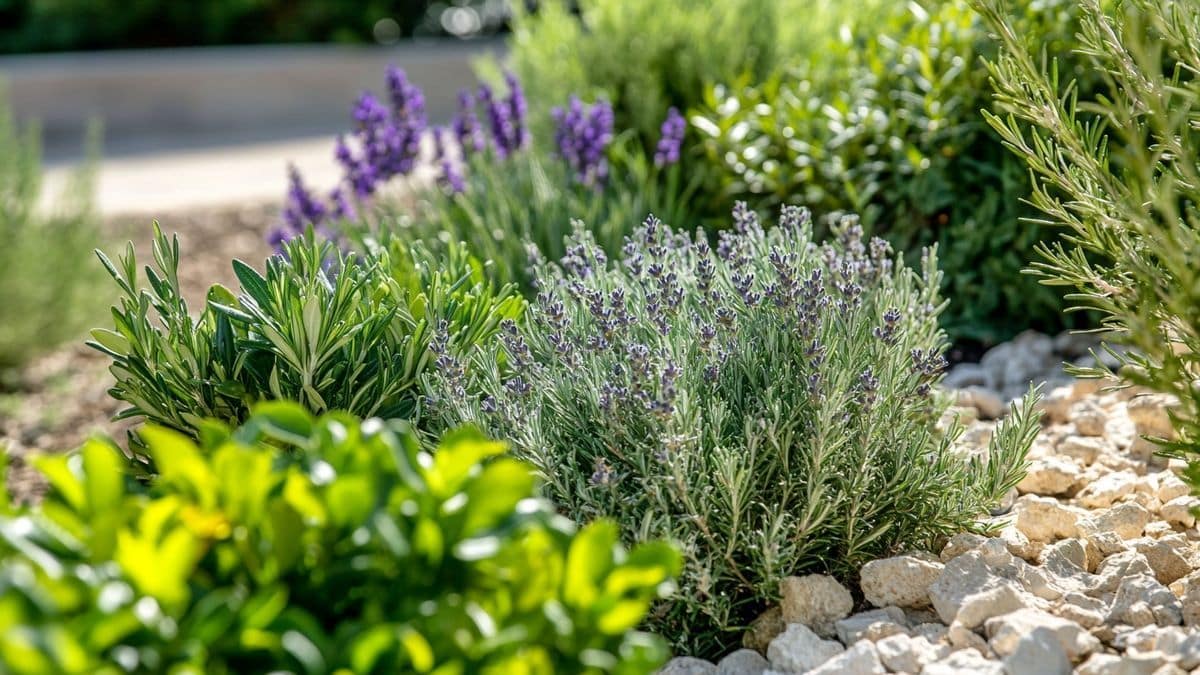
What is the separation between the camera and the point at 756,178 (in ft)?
12.5

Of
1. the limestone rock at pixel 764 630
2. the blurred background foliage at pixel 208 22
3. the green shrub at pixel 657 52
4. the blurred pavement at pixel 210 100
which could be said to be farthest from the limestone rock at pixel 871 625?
the blurred background foliage at pixel 208 22

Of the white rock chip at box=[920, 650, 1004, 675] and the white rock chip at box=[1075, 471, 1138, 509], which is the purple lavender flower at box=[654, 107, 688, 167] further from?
the white rock chip at box=[920, 650, 1004, 675]

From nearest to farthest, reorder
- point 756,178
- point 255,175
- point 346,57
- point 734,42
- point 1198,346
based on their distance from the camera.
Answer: point 1198,346 < point 756,178 < point 734,42 < point 255,175 < point 346,57

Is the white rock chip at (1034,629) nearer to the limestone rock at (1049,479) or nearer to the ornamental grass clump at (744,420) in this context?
the ornamental grass clump at (744,420)

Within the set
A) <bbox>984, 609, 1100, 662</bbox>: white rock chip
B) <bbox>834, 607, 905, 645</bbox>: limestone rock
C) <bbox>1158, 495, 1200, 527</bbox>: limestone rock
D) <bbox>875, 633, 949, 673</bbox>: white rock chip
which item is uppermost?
<bbox>984, 609, 1100, 662</bbox>: white rock chip

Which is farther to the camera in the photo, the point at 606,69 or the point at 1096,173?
the point at 606,69

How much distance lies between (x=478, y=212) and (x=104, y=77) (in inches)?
231

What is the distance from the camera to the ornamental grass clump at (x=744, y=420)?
2.10 meters

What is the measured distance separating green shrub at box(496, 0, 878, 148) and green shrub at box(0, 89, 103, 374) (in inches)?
67.7

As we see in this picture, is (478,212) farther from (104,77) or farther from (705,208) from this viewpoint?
(104,77)

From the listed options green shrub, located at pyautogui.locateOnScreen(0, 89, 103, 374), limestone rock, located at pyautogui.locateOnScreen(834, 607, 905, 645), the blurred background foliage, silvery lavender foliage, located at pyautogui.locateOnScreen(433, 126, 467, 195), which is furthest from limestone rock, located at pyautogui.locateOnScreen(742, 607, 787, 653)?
the blurred background foliage

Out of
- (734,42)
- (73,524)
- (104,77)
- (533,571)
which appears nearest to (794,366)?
(533,571)

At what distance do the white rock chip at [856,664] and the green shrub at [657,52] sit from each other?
2903 millimetres

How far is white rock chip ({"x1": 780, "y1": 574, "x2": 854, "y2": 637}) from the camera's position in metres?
2.15
